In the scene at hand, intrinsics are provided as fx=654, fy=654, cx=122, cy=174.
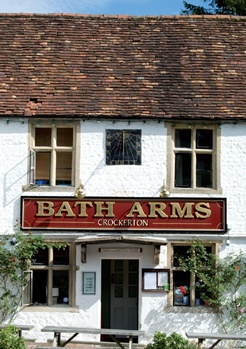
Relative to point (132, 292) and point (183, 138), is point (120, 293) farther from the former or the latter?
point (183, 138)

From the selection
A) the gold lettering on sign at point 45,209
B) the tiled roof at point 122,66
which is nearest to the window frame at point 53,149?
the tiled roof at point 122,66

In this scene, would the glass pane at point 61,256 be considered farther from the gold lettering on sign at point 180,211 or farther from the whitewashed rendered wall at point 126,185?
the gold lettering on sign at point 180,211

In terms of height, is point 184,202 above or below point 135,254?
above

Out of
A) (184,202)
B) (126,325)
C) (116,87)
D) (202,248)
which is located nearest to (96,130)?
(116,87)

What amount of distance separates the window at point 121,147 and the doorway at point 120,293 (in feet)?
8.40

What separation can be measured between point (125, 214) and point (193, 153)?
204 cm

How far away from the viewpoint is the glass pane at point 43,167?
47.8ft

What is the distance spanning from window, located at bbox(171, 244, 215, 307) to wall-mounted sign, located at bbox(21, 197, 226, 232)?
0.50m

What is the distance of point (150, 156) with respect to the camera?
1436cm

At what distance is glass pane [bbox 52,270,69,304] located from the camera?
14.2 m

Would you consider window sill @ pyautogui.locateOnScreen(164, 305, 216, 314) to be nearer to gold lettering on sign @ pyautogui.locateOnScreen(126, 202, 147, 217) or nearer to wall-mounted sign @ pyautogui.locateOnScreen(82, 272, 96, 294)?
wall-mounted sign @ pyautogui.locateOnScreen(82, 272, 96, 294)

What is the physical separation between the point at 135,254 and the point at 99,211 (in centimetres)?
121

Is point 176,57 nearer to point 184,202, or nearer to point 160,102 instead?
point 160,102

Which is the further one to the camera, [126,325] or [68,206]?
[126,325]
